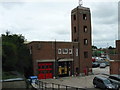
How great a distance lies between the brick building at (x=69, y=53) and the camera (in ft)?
130

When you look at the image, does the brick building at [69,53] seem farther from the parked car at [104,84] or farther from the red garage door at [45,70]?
the parked car at [104,84]

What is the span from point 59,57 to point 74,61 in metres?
3.53

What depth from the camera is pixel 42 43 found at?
131 feet

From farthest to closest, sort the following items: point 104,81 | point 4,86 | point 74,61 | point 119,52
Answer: point 119,52 → point 74,61 → point 104,81 → point 4,86

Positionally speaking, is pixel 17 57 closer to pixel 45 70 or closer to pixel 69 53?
pixel 45 70

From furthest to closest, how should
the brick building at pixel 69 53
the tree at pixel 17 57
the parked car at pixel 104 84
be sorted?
the brick building at pixel 69 53 < the tree at pixel 17 57 < the parked car at pixel 104 84

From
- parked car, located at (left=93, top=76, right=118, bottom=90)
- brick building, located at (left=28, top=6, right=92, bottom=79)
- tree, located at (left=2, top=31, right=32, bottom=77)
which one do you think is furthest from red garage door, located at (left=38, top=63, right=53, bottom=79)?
parked car, located at (left=93, top=76, right=118, bottom=90)

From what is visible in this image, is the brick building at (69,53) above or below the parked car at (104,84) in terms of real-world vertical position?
above

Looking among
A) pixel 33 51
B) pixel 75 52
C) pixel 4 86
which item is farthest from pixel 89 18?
pixel 4 86

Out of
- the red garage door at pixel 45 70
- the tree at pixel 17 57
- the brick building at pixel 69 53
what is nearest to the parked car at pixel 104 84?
the tree at pixel 17 57

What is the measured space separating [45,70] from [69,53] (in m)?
6.14

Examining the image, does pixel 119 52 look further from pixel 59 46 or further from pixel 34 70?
pixel 34 70

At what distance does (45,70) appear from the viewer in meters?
40.0

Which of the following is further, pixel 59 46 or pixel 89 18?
pixel 89 18
